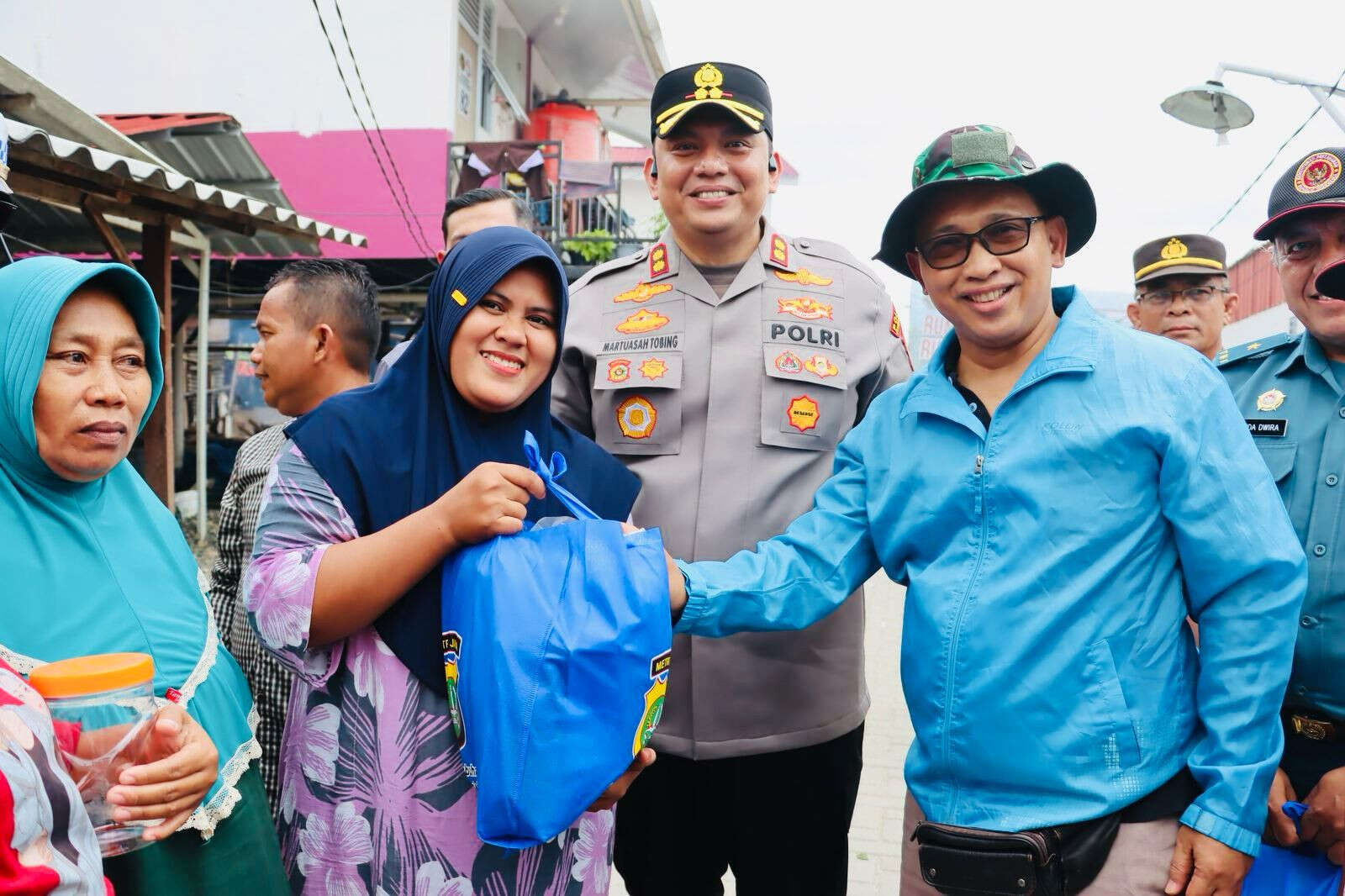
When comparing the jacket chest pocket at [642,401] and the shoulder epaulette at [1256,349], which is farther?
the jacket chest pocket at [642,401]

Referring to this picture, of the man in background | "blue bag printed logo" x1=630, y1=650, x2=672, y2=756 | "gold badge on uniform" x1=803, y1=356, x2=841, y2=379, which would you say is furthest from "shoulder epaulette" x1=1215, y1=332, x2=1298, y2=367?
the man in background

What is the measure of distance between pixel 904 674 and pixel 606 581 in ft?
2.28

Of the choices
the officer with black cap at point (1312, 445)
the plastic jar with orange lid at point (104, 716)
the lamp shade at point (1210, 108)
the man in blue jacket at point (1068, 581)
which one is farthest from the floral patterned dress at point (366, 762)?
the lamp shade at point (1210, 108)

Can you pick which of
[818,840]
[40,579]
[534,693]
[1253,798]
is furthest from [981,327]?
[40,579]

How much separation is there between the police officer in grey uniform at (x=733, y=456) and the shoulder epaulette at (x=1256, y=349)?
2.69 feet

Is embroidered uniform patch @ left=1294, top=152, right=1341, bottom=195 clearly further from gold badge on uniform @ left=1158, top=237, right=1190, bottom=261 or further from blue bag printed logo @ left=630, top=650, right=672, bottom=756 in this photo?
gold badge on uniform @ left=1158, top=237, right=1190, bottom=261

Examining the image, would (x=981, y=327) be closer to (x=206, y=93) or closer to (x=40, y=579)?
(x=40, y=579)

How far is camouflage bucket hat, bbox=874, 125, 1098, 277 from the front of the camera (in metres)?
1.82

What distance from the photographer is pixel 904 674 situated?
6.11 feet

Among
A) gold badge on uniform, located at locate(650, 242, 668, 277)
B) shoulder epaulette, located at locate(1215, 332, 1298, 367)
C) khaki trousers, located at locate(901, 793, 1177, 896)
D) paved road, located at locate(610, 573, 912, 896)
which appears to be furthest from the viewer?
paved road, located at locate(610, 573, 912, 896)

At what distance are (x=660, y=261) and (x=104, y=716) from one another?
1.76 meters

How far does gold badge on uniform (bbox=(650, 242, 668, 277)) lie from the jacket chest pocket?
0.27m

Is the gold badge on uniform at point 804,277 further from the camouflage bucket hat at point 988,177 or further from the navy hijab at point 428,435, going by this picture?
the navy hijab at point 428,435

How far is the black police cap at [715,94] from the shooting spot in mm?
2387
